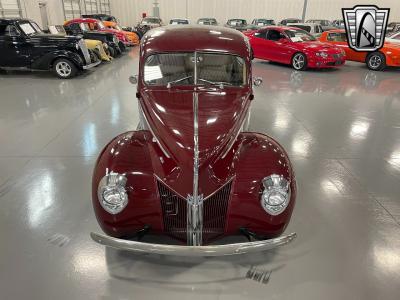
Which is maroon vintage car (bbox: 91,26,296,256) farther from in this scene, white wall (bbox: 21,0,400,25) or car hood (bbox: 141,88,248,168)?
white wall (bbox: 21,0,400,25)

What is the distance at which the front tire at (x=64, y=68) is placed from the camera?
8.54 m

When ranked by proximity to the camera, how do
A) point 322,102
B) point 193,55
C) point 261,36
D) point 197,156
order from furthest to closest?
point 261,36, point 322,102, point 193,55, point 197,156

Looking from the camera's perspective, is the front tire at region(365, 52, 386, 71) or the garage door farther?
the garage door

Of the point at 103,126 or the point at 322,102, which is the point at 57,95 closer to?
the point at 103,126

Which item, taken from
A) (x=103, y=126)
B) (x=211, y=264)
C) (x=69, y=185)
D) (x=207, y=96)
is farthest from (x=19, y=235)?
(x=103, y=126)

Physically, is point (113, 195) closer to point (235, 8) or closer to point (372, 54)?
point (372, 54)

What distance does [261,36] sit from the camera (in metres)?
11.3

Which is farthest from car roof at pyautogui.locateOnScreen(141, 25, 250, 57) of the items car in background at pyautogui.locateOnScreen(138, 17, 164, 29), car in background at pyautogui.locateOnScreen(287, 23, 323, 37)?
car in background at pyautogui.locateOnScreen(138, 17, 164, 29)

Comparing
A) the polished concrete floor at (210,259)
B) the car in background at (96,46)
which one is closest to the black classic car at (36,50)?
the car in background at (96,46)

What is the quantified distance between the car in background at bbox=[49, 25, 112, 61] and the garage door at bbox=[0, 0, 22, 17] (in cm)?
337

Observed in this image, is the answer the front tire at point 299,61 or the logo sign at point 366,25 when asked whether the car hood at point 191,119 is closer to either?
the logo sign at point 366,25

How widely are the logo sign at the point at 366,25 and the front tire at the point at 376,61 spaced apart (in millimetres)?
268

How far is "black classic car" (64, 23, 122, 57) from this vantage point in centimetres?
1160

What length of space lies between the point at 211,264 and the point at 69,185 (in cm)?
200
